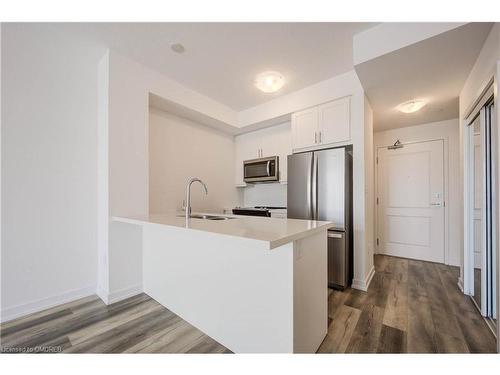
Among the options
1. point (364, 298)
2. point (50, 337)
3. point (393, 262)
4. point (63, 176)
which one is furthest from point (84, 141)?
point (393, 262)

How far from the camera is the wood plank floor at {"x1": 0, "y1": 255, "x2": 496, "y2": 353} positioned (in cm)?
152

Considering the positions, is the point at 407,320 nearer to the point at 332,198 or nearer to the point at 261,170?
the point at 332,198

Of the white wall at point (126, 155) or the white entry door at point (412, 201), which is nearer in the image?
the white wall at point (126, 155)

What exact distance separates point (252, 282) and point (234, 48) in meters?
2.24

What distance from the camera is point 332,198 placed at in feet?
8.48

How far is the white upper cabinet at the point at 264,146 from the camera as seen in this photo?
3667 mm

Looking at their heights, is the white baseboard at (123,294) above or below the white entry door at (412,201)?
A: below

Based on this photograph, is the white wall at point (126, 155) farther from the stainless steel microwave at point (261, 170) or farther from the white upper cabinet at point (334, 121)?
the white upper cabinet at point (334, 121)

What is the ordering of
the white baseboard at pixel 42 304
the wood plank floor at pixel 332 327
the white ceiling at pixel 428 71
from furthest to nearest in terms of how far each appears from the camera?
the white baseboard at pixel 42 304 → the white ceiling at pixel 428 71 → the wood plank floor at pixel 332 327

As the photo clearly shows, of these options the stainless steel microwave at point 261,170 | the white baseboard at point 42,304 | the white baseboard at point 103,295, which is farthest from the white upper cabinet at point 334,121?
the white baseboard at point 42,304

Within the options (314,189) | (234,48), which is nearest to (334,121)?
(314,189)

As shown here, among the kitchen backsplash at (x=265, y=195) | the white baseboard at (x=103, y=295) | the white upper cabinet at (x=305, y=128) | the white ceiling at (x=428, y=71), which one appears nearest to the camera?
the white ceiling at (x=428, y=71)

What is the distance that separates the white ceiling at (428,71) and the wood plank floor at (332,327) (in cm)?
231

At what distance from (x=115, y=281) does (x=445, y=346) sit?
2.89 m
